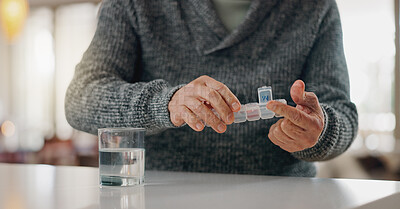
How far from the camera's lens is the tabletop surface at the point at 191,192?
42 centimetres

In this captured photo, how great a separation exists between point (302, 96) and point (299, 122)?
4 centimetres

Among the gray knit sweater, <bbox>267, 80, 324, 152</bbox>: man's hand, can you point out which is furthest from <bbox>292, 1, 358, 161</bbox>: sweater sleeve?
<bbox>267, 80, 324, 152</bbox>: man's hand

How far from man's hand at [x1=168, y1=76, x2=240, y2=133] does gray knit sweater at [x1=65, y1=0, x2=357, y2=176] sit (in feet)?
0.81

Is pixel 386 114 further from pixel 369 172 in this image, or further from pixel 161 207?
pixel 161 207

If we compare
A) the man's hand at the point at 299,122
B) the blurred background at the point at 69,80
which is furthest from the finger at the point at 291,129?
the blurred background at the point at 69,80

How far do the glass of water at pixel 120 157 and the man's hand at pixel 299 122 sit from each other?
7.6 inches

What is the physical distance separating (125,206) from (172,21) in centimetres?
58

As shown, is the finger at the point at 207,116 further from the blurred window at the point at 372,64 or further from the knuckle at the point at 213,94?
the blurred window at the point at 372,64

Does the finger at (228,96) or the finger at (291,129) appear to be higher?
the finger at (228,96)

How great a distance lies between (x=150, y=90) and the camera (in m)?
0.69

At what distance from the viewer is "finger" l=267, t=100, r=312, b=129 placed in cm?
56

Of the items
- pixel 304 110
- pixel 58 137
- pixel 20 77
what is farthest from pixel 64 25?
pixel 304 110

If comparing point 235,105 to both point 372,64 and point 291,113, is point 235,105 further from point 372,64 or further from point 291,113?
point 372,64

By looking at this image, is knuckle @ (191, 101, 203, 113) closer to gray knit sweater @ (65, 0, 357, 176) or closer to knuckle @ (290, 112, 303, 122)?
knuckle @ (290, 112, 303, 122)
